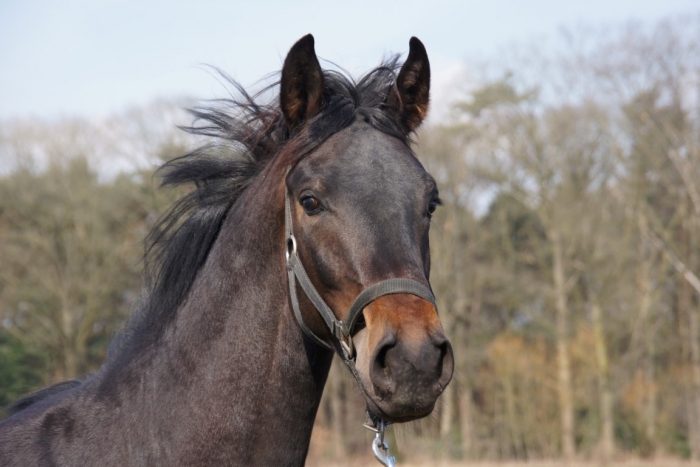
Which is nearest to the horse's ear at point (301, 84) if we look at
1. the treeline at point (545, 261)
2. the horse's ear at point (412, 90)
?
the horse's ear at point (412, 90)

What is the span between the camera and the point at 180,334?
338cm

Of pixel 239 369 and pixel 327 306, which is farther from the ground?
pixel 327 306

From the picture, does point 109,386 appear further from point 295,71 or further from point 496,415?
point 496,415

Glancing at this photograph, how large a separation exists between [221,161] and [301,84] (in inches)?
26.4

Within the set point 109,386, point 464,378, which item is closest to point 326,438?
point 464,378

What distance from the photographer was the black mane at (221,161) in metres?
3.46

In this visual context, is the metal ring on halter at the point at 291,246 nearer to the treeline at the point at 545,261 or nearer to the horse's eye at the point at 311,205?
the horse's eye at the point at 311,205

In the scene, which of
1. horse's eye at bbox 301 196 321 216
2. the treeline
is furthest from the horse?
the treeline

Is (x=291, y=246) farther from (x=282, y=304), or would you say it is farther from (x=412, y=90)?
(x=412, y=90)

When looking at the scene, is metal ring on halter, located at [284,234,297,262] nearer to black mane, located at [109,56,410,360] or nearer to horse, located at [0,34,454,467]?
horse, located at [0,34,454,467]

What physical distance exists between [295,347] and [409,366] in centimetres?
76

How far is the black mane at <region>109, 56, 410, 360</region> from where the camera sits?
3463mm

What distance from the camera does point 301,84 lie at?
342cm

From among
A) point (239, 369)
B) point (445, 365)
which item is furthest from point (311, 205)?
point (445, 365)
